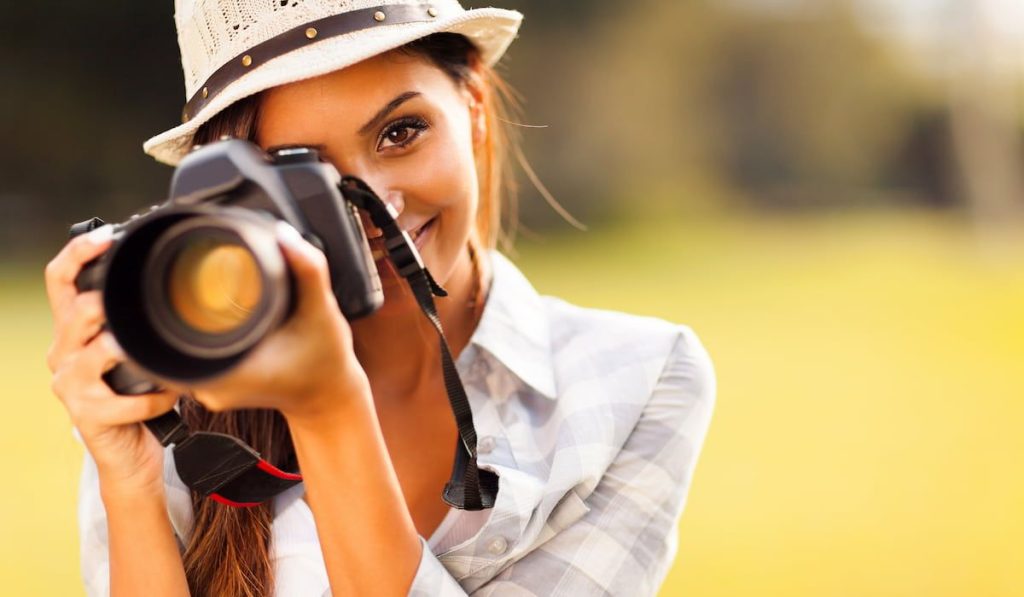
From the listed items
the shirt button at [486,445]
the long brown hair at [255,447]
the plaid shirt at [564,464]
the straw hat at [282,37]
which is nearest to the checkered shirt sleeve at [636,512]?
the plaid shirt at [564,464]

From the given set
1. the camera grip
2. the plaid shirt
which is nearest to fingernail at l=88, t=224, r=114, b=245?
the camera grip

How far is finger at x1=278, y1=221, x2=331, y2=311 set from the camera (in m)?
0.78

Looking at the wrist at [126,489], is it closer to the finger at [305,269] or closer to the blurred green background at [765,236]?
the finger at [305,269]

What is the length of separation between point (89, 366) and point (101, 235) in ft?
0.39

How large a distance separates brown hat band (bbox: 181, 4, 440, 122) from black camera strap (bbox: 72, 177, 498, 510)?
20cm

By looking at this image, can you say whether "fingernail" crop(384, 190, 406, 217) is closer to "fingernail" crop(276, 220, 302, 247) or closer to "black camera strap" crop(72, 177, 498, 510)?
"black camera strap" crop(72, 177, 498, 510)

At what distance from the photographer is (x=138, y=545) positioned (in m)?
1.11

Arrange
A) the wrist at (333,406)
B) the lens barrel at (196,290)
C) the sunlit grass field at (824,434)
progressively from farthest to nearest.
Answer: the sunlit grass field at (824,434) → the wrist at (333,406) → the lens barrel at (196,290)

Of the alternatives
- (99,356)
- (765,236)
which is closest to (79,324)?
(99,356)

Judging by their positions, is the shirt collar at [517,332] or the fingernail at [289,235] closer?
the fingernail at [289,235]

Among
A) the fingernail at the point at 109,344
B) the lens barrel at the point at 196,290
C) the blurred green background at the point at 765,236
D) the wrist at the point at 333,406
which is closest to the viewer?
the lens barrel at the point at 196,290

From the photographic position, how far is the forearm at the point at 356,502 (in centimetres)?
91

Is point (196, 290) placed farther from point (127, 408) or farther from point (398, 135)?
point (398, 135)

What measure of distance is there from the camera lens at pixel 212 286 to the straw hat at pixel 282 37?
35cm
